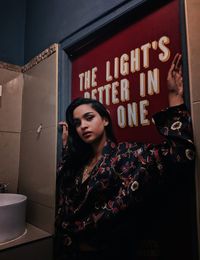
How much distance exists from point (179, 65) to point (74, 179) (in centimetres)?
67

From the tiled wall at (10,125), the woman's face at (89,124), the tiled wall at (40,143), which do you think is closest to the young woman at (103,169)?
the woman's face at (89,124)

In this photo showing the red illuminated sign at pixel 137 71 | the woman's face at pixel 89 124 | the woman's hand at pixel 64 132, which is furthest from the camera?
the woman's hand at pixel 64 132

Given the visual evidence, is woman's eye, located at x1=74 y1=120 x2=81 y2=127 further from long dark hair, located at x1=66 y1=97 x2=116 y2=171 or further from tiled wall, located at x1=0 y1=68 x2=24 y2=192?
tiled wall, located at x1=0 y1=68 x2=24 y2=192

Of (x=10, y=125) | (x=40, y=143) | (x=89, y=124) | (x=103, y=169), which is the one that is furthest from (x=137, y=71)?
(x=10, y=125)

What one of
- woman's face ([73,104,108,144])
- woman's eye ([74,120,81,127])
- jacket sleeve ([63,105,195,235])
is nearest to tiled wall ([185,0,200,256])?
jacket sleeve ([63,105,195,235])

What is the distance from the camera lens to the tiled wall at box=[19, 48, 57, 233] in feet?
4.10

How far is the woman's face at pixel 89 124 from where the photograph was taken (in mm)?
1006

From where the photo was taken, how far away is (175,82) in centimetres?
76

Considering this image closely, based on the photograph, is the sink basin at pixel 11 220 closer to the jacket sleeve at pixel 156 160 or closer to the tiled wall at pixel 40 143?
the tiled wall at pixel 40 143

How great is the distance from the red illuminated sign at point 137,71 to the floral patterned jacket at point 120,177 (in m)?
0.09

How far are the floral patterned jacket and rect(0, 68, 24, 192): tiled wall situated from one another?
1.84ft

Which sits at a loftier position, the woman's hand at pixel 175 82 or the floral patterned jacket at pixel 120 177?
the woman's hand at pixel 175 82

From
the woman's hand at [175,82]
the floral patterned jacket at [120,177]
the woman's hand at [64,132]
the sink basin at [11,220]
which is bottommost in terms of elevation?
the sink basin at [11,220]

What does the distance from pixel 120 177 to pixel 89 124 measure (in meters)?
0.29
